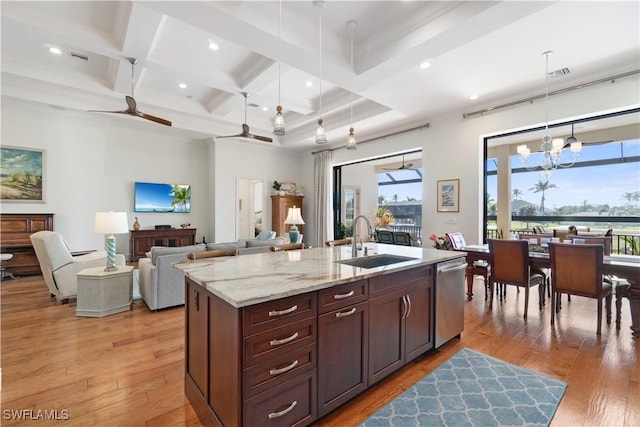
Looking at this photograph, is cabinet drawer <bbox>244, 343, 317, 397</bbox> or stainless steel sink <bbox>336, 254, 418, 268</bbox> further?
stainless steel sink <bbox>336, 254, 418, 268</bbox>

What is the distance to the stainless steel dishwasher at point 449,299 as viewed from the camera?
247 cm

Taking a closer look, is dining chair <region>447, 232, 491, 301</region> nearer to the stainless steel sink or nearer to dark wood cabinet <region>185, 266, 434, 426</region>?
the stainless steel sink

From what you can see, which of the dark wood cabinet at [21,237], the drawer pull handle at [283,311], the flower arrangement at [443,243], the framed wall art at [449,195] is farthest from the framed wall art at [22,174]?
the framed wall art at [449,195]

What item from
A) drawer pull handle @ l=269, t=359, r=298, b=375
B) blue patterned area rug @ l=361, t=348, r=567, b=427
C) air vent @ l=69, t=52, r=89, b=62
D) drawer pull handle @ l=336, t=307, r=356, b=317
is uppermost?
air vent @ l=69, t=52, r=89, b=62

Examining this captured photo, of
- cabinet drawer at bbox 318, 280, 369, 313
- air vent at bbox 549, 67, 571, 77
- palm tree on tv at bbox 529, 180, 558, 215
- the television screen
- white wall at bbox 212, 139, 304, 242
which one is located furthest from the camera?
palm tree on tv at bbox 529, 180, 558, 215

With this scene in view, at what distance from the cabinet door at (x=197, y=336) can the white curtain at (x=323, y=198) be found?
6162 millimetres


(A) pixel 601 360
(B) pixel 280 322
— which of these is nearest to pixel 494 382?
(A) pixel 601 360

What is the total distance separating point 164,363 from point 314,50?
3.57 metres

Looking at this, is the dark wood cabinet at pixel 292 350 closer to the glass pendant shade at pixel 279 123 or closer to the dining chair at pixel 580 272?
the glass pendant shade at pixel 279 123

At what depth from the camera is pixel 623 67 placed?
3701 mm

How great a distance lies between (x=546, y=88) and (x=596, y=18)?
5.19ft

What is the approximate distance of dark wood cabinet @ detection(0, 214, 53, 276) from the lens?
504cm

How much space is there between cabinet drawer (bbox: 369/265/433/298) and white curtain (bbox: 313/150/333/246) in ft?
18.4

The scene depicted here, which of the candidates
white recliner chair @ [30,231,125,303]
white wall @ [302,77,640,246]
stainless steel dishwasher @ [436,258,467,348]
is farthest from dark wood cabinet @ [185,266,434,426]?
white wall @ [302,77,640,246]
